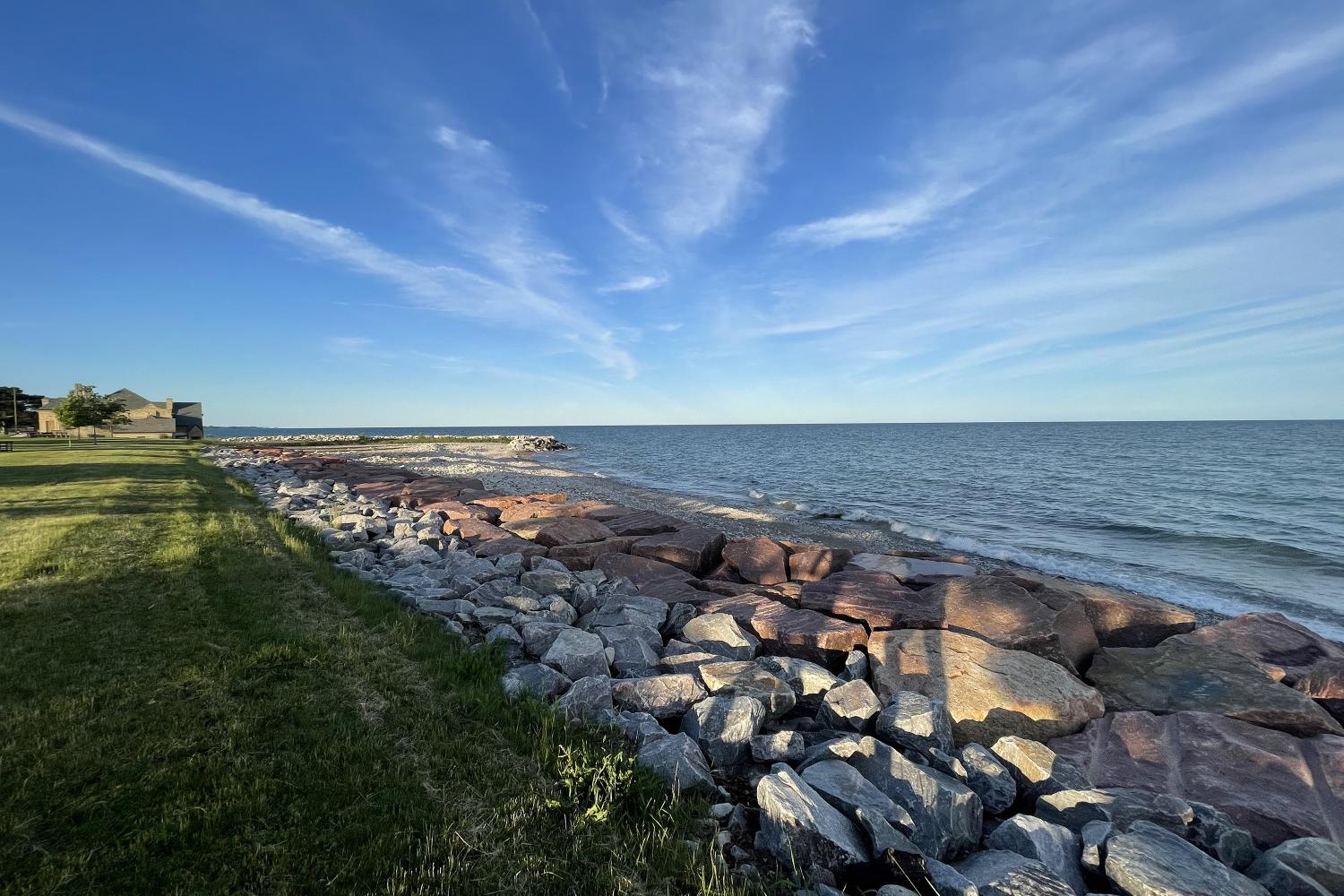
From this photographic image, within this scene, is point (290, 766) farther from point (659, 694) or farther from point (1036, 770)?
point (1036, 770)

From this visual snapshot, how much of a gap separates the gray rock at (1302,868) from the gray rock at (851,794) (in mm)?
1768

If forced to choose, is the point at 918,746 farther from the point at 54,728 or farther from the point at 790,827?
the point at 54,728

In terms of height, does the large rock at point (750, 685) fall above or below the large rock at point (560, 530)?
below

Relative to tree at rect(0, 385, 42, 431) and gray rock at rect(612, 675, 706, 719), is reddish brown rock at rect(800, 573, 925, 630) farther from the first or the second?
tree at rect(0, 385, 42, 431)

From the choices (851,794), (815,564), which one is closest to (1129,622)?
(815,564)

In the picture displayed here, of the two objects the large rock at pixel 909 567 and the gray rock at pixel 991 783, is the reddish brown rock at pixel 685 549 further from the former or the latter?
the gray rock at pixel 991 783

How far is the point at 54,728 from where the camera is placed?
11.9ft

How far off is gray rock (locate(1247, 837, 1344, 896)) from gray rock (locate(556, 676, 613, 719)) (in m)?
3.86

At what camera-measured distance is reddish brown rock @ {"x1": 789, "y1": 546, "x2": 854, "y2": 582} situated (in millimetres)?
9469

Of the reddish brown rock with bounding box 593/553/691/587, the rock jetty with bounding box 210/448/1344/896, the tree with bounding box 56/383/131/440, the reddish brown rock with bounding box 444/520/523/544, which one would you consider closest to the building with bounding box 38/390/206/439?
the tree with bounding box 56/383/131/440

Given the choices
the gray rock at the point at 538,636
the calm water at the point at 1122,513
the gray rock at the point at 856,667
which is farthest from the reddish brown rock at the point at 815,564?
the calm water at the point at 1122,513

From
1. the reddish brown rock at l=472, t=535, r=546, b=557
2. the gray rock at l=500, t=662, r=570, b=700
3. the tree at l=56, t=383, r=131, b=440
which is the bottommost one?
the reddish brown rock at l=472, t=535, r=546, b=557

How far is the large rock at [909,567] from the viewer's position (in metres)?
9.09

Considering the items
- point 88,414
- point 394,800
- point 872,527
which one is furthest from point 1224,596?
point 88,414
